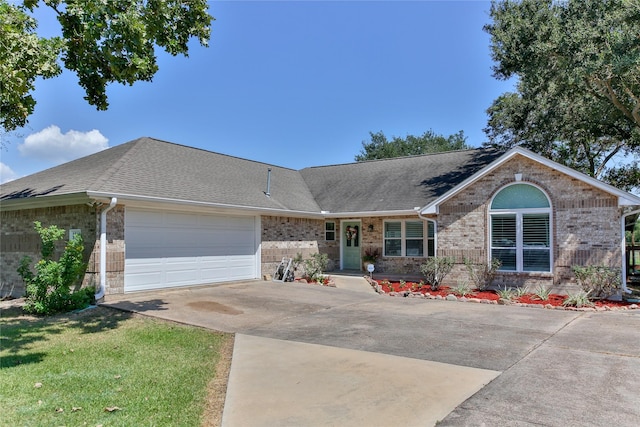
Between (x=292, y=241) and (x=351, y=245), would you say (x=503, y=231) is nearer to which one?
(x=351, y=245)

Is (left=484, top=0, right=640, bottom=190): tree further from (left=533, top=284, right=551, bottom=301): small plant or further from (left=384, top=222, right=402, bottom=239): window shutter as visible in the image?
(left=384, top=222, right=402, bottom=239): window shutter

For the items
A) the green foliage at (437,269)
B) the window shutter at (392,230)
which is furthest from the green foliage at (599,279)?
the window shutter at (392,230)

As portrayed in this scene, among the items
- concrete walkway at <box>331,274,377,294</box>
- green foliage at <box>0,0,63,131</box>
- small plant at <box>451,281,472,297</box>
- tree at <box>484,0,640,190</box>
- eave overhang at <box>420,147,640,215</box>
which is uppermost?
tree at <box>484,0,640,190</box>

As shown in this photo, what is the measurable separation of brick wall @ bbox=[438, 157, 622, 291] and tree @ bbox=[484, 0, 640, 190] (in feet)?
10.8

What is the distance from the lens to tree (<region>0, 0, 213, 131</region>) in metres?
7.20

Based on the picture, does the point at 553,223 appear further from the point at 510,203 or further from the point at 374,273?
the point at 374,273

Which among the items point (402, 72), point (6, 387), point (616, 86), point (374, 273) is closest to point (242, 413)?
point (6, 387)

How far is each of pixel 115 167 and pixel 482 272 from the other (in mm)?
11765

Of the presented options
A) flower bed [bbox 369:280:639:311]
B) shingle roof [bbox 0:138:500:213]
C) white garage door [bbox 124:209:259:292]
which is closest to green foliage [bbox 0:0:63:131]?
shingle roof [bbox 0:138:500:213]

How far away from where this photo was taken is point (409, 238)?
1686cm

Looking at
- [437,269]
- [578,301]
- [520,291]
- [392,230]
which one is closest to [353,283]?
[437,269]

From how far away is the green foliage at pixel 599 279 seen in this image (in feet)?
35.8

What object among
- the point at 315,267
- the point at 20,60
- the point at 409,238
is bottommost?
the point at 315,267

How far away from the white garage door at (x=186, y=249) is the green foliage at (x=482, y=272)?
7.55m
